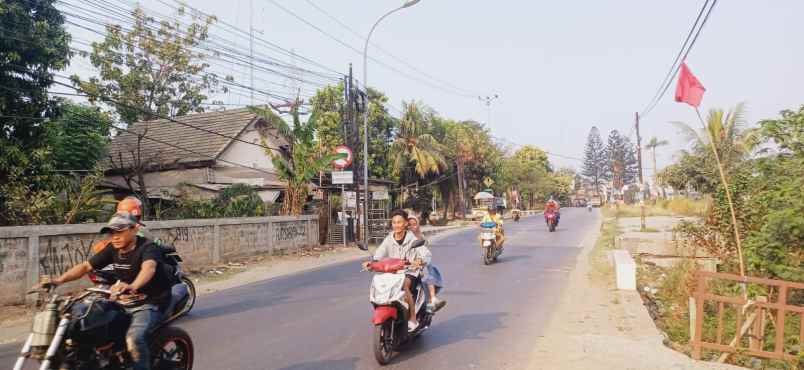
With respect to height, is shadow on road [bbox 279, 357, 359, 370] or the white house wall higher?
the white house wall

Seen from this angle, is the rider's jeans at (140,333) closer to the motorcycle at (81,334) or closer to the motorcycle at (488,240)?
the motorcycle at (81,334)

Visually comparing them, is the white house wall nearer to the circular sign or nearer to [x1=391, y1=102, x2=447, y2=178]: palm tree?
the circular sign

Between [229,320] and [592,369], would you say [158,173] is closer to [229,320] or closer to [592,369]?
[229,320]

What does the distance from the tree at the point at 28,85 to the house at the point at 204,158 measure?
21.2 ft

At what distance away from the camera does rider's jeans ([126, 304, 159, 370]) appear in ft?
12.6

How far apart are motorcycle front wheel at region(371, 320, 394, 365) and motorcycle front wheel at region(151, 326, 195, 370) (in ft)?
5.66

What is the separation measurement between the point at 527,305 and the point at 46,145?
14.4m

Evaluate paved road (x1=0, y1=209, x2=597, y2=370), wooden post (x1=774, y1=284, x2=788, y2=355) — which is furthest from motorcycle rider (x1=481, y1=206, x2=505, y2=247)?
wooden post (x1=774, y1=284, x2=788, y2=355)

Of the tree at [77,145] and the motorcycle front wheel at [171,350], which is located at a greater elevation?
the tree at [77,145]

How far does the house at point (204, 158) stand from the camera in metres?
23.9

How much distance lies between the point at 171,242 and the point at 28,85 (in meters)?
6.76

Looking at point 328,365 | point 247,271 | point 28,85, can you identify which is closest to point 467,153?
point 247,271

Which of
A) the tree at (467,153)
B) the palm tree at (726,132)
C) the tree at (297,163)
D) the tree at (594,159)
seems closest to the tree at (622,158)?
the tree at (594,159)

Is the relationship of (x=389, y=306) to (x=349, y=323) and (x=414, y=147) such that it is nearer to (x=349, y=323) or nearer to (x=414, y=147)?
(x=349, y=323)
